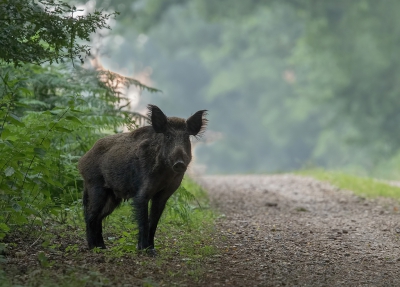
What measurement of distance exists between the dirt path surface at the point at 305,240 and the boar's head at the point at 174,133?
1.23m

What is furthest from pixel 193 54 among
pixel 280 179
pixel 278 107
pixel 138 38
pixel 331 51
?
pixel 280 179

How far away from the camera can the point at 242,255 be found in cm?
790

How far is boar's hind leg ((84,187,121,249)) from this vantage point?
8023 mm

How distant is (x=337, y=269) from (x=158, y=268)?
193cm

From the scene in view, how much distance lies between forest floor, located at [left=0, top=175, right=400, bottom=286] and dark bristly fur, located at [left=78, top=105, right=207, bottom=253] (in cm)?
40

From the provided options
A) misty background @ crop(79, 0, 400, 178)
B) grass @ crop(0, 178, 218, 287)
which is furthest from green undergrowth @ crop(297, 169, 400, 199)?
misty background @ crop(79, 0, 400, 178)

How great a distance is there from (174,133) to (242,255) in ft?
5.34

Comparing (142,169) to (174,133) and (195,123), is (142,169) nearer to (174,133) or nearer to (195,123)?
(174,133)

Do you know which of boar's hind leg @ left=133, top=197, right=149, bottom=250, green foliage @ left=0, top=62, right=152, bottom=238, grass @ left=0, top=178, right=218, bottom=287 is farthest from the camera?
boar's hind leg @ left=133, top=197, right=149, bottom=250

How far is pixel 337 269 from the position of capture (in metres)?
7.25

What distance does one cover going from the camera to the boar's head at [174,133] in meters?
7.53

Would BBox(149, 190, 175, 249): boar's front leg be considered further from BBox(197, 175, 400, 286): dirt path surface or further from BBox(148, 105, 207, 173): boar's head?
BBox(197, 175, 400, 286): dirt path surface

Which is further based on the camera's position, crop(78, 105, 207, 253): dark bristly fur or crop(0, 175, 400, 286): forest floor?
crop(78, 105, 207, 253): dark bristly fur

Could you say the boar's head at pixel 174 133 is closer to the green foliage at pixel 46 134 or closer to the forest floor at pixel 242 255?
the green foliage at pixel 46 134
